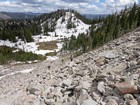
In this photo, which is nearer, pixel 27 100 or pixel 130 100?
pixel 130 100

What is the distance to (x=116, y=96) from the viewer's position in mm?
13258

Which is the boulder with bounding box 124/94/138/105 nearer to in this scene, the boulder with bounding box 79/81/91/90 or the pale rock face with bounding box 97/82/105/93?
the pale rock face with bounding box 97/82/105/93

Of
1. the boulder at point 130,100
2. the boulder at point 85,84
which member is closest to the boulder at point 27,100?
the boulder at point 85,84

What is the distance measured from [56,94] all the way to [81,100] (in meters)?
2.62

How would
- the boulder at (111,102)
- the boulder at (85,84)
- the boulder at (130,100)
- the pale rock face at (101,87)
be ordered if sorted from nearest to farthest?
the boulder at (130,100) → the boulder at (111,102) → the pale rock face at (101,87) → the boulder at (85,84)

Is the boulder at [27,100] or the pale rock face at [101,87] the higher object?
the pale rock face at [101,87]

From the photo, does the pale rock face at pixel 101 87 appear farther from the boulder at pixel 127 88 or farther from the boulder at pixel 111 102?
the boulder at pixel 111 102

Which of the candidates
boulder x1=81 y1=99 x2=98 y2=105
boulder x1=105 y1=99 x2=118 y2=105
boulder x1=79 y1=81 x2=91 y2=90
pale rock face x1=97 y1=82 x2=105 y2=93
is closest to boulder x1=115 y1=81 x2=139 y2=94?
boulder x1=105 y1=99 x2=118 y2=105

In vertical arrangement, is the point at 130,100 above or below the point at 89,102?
above

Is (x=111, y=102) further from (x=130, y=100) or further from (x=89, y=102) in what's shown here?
(x=89, y=102)

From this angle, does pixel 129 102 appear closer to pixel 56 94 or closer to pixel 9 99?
pixel 56 94

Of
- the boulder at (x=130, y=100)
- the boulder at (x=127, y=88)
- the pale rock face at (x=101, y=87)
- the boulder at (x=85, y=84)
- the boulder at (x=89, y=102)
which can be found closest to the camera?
the boulder at (x=130, y=100)

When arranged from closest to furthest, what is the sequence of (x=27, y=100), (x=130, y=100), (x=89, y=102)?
(x=130, y=100) → (x=89, y=102) → (x=27, y=100)

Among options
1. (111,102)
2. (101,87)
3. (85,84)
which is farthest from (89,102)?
(85,84)
